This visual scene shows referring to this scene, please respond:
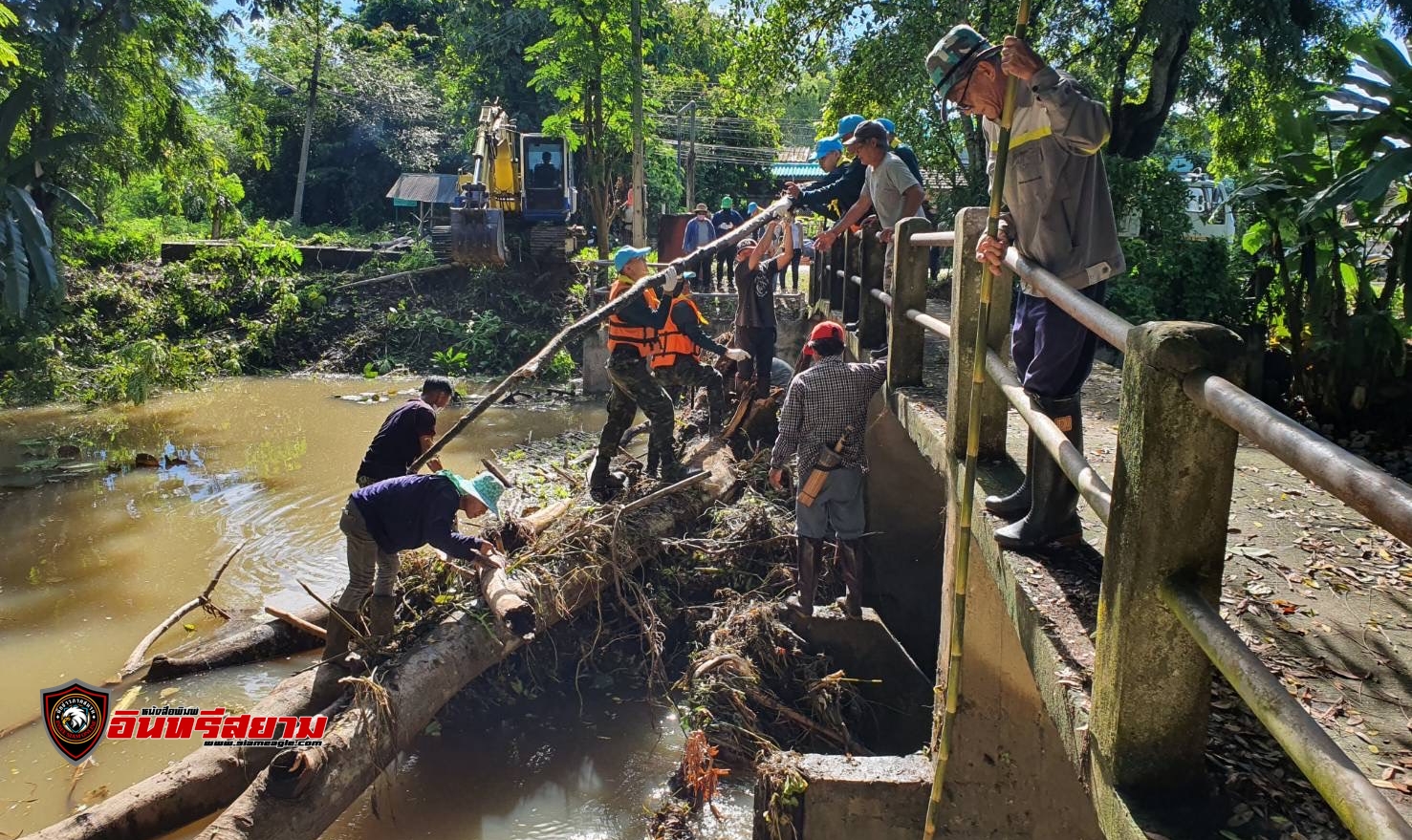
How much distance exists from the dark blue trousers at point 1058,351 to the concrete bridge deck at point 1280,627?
1.89 ft

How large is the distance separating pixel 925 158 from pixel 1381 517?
598 inches

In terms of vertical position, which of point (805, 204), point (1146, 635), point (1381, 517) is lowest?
point (1146, 635)

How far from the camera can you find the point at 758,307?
882cm

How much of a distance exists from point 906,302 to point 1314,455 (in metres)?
3.98

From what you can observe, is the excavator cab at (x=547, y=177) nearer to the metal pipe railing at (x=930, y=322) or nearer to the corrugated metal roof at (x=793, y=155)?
the metal pipe railing at (x=930, y=322)

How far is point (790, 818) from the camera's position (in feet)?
14.2

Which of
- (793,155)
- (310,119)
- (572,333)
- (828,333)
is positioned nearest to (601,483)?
(572,333)

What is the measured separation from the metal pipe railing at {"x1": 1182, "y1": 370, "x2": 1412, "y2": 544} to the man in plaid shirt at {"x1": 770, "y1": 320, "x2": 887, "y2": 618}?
379 centimetres

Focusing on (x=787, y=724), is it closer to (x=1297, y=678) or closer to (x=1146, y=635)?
(x=1297, y=678)

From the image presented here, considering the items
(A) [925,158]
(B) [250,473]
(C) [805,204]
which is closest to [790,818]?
(C) [805,204]

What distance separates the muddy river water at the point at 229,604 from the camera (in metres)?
5.09

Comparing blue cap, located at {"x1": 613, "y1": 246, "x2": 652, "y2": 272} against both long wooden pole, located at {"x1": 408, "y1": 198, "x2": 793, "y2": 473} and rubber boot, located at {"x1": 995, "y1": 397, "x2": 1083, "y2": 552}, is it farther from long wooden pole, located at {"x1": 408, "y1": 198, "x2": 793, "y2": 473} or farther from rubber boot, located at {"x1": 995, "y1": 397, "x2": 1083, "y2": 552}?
rubber boot, located at {"x1": 995, "y1": 397, "x2": 1083, "y2": 552}

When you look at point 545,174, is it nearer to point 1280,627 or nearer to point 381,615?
point 381,615

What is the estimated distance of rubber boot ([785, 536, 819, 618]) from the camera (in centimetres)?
593
